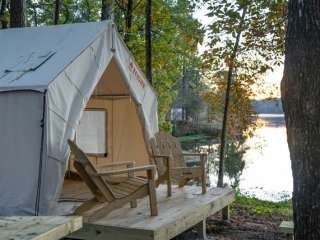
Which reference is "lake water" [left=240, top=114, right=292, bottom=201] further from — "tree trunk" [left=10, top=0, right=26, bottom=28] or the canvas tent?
Answer: "tree trunk" [left=10, top=0, right=26, bottom=28]

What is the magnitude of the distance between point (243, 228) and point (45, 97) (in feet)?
9.24

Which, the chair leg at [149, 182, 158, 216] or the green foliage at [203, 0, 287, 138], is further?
the green foliage at [203, 0, 287, 138]

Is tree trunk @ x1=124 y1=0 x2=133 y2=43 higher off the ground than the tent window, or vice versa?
tree trunk @ x1=124 y1=0 x2=133 y2=43

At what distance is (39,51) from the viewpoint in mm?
5289

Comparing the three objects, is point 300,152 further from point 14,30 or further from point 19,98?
point 14,30

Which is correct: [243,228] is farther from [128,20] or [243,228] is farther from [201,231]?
[128,20]

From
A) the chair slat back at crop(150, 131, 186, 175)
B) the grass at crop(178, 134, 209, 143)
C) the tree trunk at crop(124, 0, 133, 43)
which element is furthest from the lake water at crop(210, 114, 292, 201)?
the chair slat back at crop(150, 131, 186, 175)

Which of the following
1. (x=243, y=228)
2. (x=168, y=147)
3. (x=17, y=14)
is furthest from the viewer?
(x=17, y=14)

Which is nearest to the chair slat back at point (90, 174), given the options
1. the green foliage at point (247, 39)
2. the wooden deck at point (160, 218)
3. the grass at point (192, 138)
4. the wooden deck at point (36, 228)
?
the wooden deck at point (160, 218)

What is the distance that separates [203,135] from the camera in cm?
2395

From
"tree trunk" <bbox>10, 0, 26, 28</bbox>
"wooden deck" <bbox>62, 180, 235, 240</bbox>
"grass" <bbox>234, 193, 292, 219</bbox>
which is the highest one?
"tree trunk" <bbox>10, 0, 26, 28</bbox>

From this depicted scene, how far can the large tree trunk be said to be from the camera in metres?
2.77

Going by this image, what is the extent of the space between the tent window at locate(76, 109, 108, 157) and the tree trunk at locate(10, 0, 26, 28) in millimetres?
2348

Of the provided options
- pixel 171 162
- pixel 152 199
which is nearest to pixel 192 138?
pixel 171 162
